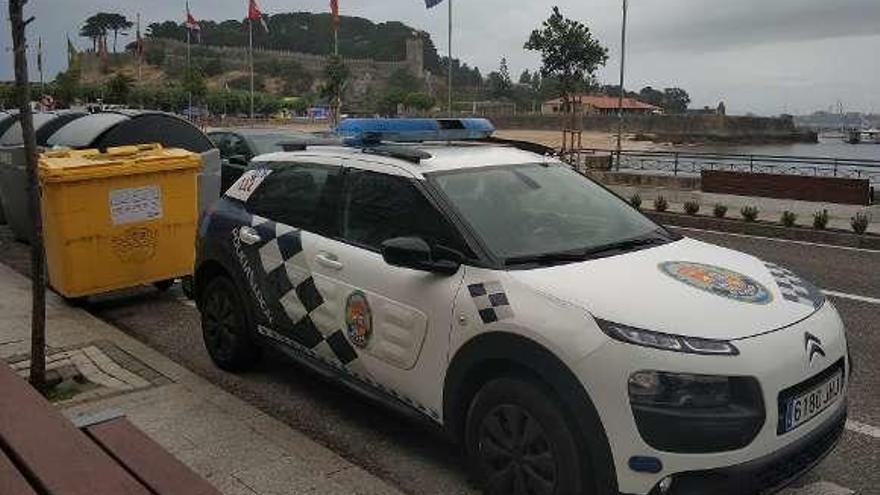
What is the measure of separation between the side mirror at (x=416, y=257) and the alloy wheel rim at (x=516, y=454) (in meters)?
0.67

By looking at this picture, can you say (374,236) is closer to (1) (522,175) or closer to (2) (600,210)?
(1) (522,175)

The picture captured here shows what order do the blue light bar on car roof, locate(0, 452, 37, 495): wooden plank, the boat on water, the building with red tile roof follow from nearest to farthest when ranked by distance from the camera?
1. locate(0, 452, 37, 495): wooden plank
2. the blue light bar on car roof
3. the boat on water
4. the building with red tile roof

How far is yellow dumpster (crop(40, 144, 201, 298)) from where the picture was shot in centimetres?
677

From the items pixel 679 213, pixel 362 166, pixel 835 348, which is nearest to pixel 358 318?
pixel 362 166

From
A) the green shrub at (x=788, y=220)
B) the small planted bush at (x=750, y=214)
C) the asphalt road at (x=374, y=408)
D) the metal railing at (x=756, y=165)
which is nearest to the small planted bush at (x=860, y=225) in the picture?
the green shrub at (x=788, y=220)

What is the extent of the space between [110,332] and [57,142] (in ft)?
13.1

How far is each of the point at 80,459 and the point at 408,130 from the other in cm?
291

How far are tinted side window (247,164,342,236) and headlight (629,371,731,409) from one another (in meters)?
2.08

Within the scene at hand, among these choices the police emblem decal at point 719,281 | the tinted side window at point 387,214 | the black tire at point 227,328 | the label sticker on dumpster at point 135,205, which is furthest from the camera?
the label sticker on dumpster at point 135,205

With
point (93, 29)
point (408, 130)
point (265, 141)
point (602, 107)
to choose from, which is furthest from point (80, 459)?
point (93, 29)

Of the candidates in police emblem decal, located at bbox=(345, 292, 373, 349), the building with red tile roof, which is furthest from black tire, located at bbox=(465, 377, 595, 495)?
the building with red tile roof

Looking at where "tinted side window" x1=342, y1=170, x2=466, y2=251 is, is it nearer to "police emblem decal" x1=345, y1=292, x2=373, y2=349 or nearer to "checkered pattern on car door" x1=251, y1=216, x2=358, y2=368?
"police emblem decal" x1=345, y1=292, x2=373, y2=349

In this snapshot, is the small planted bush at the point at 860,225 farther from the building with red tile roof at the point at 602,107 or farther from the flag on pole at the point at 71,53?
the building with red tile roof at the point at 602,107

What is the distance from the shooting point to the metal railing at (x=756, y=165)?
18438 millimetres
